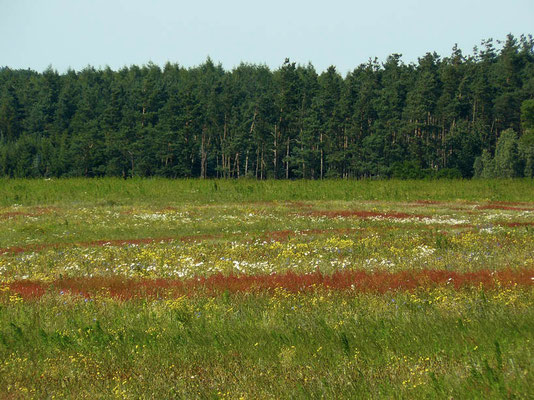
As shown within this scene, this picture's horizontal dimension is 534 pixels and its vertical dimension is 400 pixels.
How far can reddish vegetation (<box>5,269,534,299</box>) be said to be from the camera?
460 inches

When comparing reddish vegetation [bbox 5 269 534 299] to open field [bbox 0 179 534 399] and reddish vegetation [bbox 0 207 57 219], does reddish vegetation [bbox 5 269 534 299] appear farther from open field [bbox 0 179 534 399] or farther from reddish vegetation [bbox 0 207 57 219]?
reddish vegetation [bbox 0 207 57 219]

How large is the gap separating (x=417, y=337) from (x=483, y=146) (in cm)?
12742

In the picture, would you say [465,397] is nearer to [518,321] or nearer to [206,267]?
[518,321]

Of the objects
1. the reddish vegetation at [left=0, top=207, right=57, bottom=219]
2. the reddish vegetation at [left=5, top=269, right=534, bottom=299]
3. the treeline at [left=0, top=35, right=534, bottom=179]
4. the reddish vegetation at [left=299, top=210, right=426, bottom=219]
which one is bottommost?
the reddish vegetation at [left=0, top=207, right=57, bottom=219]

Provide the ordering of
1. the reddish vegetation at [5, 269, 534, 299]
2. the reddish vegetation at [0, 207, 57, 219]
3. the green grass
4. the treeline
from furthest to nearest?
the treeline, the reddish vegetation at [0, 207, 57, 219], the reddish vegetation at [5, 269, 534, 299], the green grass

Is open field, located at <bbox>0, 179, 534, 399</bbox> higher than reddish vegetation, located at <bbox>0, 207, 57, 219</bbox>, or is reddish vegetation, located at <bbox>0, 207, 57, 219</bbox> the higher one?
open field, located at <bbox>0, 179, 534, 399</bbox>

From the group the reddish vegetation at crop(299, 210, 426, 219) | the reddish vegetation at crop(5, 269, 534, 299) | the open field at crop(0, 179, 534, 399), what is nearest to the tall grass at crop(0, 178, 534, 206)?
the reddish vegetation at crop(299, 210, 426, 219)

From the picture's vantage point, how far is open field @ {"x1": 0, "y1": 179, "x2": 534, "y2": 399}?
6184mm

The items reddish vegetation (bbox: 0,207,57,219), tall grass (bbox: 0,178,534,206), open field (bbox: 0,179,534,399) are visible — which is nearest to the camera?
open field (bbox: 0,179,534,399)

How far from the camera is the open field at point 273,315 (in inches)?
243

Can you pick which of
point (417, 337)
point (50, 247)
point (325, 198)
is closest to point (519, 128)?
point (325, 198)

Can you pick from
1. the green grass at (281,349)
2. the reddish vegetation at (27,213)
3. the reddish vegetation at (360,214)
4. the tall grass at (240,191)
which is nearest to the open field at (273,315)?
the green grass at (281,349)

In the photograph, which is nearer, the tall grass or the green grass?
the green grass

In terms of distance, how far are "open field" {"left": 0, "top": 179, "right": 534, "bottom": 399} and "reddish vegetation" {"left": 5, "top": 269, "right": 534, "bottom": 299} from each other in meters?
0.06
